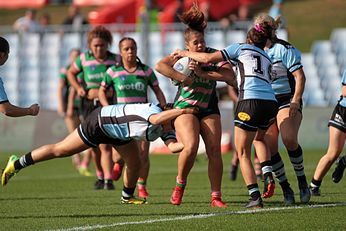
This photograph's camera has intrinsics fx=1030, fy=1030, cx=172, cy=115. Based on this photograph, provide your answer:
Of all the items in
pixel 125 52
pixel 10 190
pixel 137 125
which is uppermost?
pixel 125 52

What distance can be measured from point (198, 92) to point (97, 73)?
4184 millimetres

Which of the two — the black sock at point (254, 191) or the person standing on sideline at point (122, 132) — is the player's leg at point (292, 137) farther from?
the person standing on sideline at point (122, 132)


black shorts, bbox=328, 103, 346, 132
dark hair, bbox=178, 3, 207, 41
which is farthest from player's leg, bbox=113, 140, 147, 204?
black shorts, bbox=328, 103, 346, 132

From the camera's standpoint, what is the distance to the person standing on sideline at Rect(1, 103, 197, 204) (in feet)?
36.5

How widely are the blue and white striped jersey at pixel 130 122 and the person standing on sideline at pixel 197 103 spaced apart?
1.99ft

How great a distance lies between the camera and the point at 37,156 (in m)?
12.1

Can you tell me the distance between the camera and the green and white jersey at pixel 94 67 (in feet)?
52.4

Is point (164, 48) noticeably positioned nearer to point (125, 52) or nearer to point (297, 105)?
point (125, 52)

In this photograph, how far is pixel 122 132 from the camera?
1130 centimetres

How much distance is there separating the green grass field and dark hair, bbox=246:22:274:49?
187 centimetres

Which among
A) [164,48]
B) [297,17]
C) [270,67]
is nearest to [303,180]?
[270,67]

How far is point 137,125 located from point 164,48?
52.3 feet

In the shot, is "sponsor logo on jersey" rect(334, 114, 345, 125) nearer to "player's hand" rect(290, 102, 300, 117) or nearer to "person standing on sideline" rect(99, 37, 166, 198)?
"player's hand" rect(290, 102, 300, 117)

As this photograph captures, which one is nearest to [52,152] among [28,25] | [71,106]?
[71,106]
